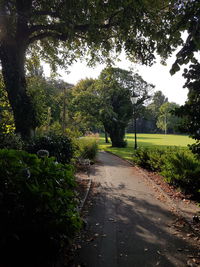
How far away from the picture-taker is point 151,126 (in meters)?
84.3

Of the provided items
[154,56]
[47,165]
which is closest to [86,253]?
[47,165]

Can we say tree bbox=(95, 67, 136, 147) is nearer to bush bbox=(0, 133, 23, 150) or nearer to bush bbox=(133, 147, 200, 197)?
bush bbox=(133, 147, 200, 197)

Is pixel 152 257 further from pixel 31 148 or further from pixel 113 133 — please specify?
pixel 113 133

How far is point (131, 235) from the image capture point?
4195 millimetres

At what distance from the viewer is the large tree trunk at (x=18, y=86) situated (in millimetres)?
9602

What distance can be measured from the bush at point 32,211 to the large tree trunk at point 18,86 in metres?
7.27

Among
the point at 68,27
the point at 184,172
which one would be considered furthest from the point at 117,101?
the point at 184,172

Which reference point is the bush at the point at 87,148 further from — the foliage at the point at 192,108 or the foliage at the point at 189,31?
the foliage at the point at 189,31

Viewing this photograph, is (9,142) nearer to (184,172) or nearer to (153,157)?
(184,172)

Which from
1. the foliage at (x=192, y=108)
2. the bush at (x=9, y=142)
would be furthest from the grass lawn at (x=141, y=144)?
the foliage at (x=192, y=108)

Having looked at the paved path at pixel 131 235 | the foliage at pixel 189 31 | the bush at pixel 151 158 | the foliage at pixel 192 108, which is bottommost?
the paved path at pixel 131 235

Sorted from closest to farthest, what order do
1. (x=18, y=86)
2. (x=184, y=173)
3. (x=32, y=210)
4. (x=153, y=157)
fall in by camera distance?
(x=32, y=210) < (x=184, y=173) < (x=18, y=86) < (x=153, y=157)

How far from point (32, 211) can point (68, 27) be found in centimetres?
760

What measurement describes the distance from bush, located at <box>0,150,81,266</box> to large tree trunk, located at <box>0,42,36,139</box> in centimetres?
727
